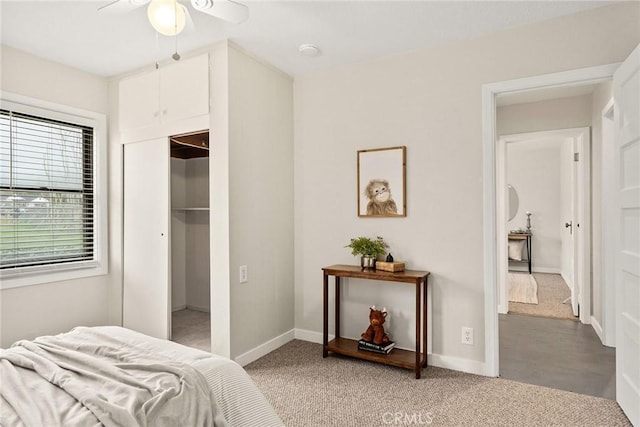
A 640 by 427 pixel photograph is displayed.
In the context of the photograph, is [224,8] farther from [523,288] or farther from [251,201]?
[523,288]

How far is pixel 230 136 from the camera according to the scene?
2834 mm

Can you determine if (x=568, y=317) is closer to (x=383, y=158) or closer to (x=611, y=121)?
(x=611, y=121)

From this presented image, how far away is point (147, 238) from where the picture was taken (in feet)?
10.8

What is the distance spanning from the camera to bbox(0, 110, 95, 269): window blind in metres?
2.91

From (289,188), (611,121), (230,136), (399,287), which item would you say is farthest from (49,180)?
(611,121)

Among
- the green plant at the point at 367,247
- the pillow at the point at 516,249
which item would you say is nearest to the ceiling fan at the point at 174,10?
the green plant at the point at 367,247

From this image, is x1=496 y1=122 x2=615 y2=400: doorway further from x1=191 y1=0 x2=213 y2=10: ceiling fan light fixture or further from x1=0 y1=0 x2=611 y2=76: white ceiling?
x1=191 y1=0 x2=213 y2=10: ceiling fan light fixture

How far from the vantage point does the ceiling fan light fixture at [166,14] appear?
1804 millimetres

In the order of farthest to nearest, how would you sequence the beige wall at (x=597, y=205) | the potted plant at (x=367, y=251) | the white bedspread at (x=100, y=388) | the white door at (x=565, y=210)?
the white door at (x=565, y=210), the beige wall at (x=597, y=205), the potted plant at (x=367, y=251), the white bedspread at (x=100, y=388)

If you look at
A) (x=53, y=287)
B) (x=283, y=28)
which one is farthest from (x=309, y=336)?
(x=283, y=28)

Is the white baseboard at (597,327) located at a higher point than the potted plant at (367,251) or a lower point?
lower

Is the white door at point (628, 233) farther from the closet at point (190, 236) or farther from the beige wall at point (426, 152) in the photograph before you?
the closet at point (190, 236)

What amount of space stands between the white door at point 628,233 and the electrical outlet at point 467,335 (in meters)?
0.85

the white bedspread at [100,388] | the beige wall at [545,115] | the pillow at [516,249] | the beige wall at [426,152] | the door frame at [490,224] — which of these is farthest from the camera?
the pillow at [516,249]
